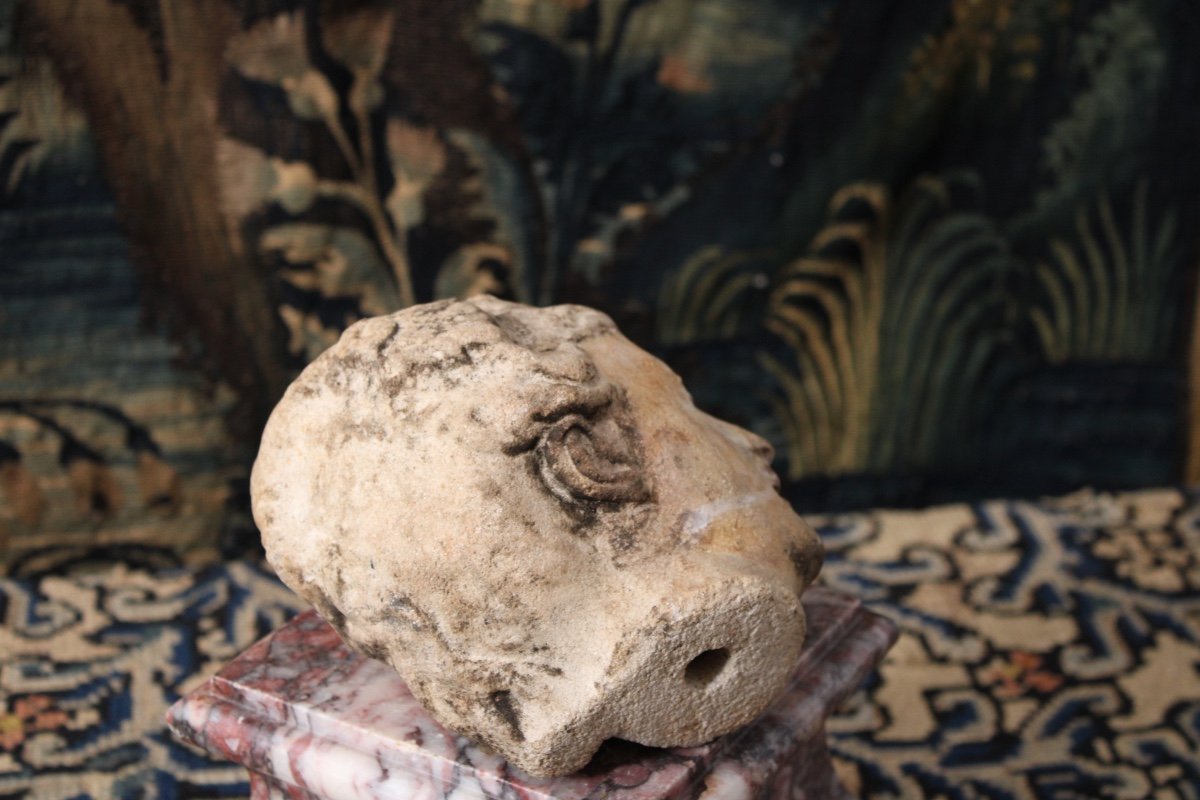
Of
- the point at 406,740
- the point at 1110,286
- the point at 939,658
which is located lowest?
the point at 939,658

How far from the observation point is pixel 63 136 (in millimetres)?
2197

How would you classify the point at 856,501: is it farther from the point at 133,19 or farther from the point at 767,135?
the point at 133,19

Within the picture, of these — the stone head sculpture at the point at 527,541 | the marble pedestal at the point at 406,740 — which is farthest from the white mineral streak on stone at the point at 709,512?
the marble pedestal at the point at 406,740

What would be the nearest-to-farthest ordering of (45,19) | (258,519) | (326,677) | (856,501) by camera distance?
(258,519), (326,677), (45,19), (856,501)

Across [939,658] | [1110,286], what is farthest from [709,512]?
[1110,286]

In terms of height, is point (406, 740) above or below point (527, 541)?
below

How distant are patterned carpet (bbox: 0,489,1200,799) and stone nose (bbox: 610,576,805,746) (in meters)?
0.70

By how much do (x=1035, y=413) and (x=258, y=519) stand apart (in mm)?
1886

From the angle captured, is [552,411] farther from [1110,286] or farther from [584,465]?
[1110,286]

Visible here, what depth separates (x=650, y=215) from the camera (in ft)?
8.21

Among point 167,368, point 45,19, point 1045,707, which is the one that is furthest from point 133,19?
point 1045,707

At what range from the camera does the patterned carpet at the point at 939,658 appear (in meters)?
2.02

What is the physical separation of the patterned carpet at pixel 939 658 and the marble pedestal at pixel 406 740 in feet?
1.29

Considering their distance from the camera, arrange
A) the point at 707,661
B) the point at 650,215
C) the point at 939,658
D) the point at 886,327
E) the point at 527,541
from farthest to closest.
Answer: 1. the point at 886,327
2. the point at 650,215
3. the point at 939,658
4. the point at 707,661
5. the point at 527,541
